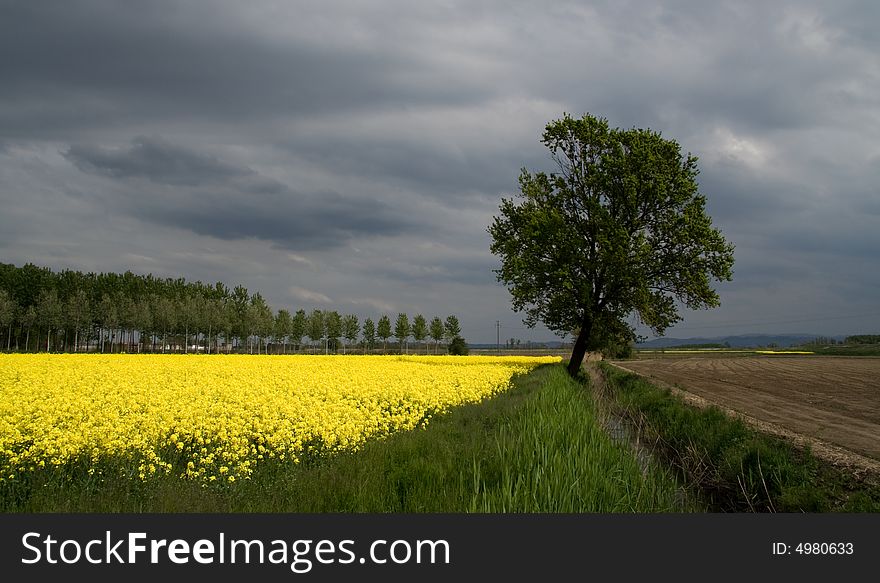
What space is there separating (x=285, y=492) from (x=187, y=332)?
10435 cm

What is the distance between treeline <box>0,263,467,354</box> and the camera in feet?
301

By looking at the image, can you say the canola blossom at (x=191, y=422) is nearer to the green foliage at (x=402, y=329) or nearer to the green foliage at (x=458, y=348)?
the green foliage at (x=458, y=348)

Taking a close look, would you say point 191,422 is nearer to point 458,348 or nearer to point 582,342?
point 582,342

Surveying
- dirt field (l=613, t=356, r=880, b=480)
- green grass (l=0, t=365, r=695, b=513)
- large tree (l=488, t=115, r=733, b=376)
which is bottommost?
dirt field (l=613, t=356, r=880, b=480)

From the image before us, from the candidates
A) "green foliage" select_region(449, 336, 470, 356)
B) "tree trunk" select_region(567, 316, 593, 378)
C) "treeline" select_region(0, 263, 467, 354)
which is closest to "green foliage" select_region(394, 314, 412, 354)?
"treeline" select_region(0, 263, 467, 354)

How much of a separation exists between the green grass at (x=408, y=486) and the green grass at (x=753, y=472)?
1.69 meters

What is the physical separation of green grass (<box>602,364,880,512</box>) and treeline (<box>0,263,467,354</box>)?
230 ft

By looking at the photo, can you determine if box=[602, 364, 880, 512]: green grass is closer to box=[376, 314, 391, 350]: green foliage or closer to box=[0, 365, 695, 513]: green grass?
box=[0, 365, 695, 513]: green grass

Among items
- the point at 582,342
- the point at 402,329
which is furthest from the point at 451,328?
the point at 582,342

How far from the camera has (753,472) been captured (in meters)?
→ 11.8

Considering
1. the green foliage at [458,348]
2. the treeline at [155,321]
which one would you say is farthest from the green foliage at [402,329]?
the green foliage at [458,348]

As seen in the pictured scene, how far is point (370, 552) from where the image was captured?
5.19m

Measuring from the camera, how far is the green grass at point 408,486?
269 inches

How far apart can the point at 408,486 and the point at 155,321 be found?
103531 millimetres
